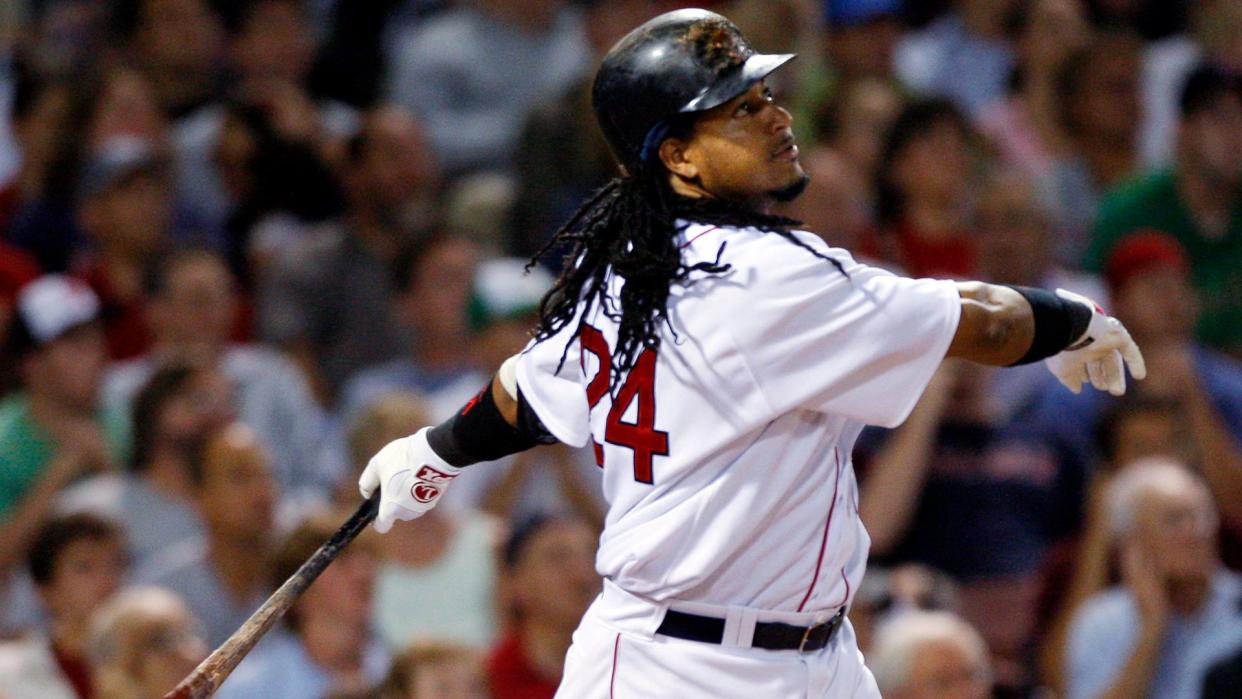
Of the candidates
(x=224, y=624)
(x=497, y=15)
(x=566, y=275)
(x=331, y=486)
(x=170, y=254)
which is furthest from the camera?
(x=497, y=15)

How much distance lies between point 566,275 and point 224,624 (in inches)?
111

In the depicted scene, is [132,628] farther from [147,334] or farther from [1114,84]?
[1114,84]

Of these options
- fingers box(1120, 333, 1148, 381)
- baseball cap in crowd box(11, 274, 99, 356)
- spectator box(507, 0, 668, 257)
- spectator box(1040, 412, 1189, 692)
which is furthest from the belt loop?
spectator box(507, 0, 668, 257)

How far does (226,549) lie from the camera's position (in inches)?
233

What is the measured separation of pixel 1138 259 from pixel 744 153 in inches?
146

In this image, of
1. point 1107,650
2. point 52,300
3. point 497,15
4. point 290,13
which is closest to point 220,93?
point 290,13

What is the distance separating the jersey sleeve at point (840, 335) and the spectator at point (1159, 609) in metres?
2.76

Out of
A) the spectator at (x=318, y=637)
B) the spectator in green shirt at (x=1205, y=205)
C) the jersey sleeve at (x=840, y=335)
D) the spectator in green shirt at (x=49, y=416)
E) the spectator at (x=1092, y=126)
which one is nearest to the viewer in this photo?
the jersey sleeve at (x=840, y=335)

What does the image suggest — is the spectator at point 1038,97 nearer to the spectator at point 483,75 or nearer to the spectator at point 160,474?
the spectator at point 483,75

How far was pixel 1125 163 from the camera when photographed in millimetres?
7820

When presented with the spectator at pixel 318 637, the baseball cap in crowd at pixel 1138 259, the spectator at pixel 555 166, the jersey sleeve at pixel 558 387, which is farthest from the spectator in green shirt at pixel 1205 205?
the jersey sleeve at pixel 558 387

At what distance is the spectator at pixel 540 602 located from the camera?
17.8 feet

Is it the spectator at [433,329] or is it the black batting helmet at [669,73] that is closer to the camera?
the black batting helmet at [669,73]

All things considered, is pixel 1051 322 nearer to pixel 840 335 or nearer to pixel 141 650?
pixel 840 335
